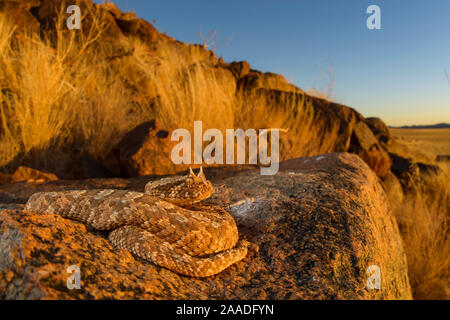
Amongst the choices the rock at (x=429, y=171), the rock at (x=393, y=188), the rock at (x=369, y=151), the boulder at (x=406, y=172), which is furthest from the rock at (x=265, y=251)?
the rock at (x=429, y=171)

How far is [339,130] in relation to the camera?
1372 centimetres

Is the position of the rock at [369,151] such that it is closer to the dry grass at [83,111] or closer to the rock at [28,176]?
the dry grass at [83,111]

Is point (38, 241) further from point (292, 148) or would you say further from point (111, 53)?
point (111, 53)

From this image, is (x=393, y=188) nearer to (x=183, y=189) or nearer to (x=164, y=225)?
(x=183, y=189)

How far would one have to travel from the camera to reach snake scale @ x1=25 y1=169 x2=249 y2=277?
260cm

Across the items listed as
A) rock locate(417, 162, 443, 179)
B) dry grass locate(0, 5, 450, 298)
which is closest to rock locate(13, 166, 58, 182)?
dry grass locate(0, 5, 450, 298)

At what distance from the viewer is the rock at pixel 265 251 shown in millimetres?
2047

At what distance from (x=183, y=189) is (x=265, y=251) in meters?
1.00

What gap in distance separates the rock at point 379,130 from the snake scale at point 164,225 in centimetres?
1577

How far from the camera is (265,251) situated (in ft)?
10.6

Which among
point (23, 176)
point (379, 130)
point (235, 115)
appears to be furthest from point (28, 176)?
point (379, 130)

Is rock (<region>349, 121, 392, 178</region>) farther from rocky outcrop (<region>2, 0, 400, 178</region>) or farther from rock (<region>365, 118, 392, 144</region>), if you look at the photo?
rock (<region>365, 118, 392, 144</region>)
